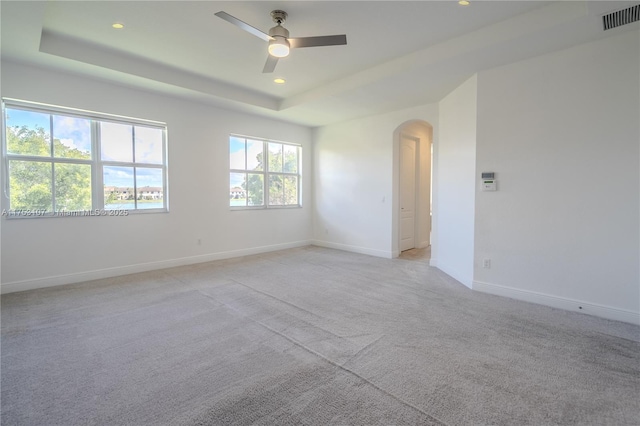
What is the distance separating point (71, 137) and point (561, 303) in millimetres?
6596

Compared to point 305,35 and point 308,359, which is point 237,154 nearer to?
point 305,35

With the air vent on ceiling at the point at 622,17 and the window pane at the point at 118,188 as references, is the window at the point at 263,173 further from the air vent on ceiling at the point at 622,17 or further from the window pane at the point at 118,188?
the air vent on ceiling at the point at 622,17

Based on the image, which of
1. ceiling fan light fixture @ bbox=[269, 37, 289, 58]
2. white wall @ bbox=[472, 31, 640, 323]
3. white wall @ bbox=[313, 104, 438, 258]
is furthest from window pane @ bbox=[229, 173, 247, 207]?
white wall @ bbox=[472, 31, 640, 323]

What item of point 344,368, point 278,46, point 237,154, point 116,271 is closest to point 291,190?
point 237,154

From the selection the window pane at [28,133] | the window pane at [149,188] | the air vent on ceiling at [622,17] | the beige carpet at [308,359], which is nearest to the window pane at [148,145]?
the window pane at [149,188]

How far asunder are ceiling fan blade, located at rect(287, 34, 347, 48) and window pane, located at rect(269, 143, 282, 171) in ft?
12.5

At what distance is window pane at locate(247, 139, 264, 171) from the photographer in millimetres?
6230

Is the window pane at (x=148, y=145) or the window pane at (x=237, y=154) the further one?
the window pane at (x=237, y=154)

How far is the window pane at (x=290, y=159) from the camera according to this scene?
6941 mm

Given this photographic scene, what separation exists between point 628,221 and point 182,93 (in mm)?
5908

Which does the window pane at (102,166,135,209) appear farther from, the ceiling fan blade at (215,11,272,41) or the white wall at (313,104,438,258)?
the white wall at (313,104,438,258)

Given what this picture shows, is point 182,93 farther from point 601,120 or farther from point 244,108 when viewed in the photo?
point 601,120

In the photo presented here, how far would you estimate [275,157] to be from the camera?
671 cm

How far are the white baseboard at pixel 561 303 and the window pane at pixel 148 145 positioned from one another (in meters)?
5.29
